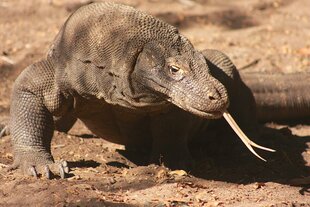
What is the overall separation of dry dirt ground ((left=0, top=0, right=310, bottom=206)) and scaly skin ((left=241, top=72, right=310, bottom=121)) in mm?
108

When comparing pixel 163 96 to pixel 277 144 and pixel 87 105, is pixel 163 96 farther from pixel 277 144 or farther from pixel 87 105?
pixel 277 144

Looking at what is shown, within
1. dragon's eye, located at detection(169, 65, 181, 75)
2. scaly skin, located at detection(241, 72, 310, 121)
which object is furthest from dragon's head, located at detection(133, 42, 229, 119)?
scaly skin, located at detection(241, 72, 310, 121)

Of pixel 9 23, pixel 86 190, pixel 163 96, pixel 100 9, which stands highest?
pixel 100 9

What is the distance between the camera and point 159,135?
17.2ft

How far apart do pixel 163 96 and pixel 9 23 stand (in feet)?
17.9

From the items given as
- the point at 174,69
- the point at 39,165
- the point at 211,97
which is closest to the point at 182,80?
the point at 174,69

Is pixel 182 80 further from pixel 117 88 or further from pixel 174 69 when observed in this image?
pixel 117 88

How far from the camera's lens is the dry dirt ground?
4383mm

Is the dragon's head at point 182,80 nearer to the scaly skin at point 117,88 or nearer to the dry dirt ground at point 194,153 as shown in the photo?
the scaly skin at point 117,88

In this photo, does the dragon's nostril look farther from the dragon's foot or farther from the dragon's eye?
the dragon's foot

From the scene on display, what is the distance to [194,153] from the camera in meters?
5.85

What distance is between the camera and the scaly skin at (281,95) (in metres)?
6.69

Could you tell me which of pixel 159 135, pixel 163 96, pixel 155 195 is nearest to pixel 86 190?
pixel 155 195

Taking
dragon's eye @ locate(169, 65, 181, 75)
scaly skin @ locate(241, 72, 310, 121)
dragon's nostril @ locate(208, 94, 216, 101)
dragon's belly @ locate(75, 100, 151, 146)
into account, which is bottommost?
scaly skin @ locate(241, 72, 310, 121)
